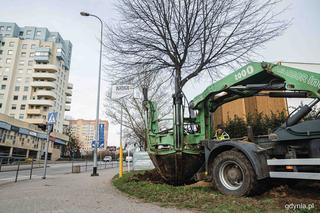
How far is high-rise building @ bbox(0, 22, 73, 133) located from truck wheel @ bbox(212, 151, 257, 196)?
224ft

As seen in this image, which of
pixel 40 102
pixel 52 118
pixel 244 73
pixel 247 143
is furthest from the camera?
pixel 40 102

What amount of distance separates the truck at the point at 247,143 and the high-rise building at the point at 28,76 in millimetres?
66661

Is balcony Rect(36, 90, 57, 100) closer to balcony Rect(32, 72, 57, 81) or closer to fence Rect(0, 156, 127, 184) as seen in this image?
balcony Rect(32, 72, 57, 81)

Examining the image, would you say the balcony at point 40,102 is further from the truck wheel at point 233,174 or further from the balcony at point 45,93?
the truck wheel at point 233,174

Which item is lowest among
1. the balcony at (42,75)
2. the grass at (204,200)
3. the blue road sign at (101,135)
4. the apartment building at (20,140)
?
the grass at (204,200)

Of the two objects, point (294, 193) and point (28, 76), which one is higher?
point (28, 76)

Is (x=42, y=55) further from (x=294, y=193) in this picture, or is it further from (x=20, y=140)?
(x=294, y=193)

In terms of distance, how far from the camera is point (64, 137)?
7238 cm

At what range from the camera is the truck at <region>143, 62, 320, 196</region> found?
5.67 metres

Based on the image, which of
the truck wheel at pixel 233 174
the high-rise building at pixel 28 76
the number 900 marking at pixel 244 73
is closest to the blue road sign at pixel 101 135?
the truck wheel at pixel 233 174

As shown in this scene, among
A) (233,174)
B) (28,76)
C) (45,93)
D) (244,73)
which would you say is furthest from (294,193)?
(28,76)

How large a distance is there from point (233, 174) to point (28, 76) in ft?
251

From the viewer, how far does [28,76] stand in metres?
73.0

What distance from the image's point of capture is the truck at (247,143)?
5673 mm
